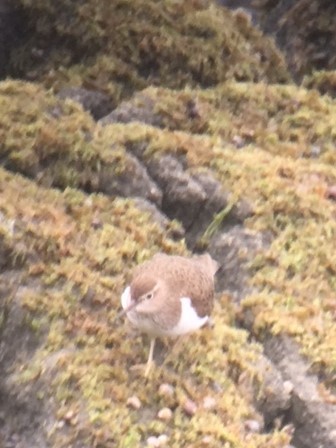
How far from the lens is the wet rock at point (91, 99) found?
5.30 meters

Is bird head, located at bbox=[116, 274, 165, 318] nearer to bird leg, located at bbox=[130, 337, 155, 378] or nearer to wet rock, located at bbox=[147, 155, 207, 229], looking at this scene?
bird leg, located at bbox=[130, 337, 155, 378]

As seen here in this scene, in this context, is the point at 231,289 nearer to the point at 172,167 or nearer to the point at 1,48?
the point at 172,167

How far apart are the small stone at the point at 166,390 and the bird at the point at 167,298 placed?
94 millimetres

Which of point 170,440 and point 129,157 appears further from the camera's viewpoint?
point 129,157

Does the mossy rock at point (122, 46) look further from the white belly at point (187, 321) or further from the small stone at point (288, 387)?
the small stone at point (288, 387)

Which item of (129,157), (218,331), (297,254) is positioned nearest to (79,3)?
(129,157)

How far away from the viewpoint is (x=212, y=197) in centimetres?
466

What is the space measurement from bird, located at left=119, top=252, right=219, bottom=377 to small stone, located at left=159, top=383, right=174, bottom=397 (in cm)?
9

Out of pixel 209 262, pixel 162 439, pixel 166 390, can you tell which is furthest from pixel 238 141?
pixel 162 439

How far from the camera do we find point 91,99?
→ 5355mm

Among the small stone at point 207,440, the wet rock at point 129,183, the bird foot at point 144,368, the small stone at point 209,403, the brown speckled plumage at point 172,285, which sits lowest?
the small stone at point 209,403

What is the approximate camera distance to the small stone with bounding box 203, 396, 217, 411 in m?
3.56

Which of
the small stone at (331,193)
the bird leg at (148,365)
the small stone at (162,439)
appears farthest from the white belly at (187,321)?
the small stone at (331,193)

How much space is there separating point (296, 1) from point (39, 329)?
159 inches
